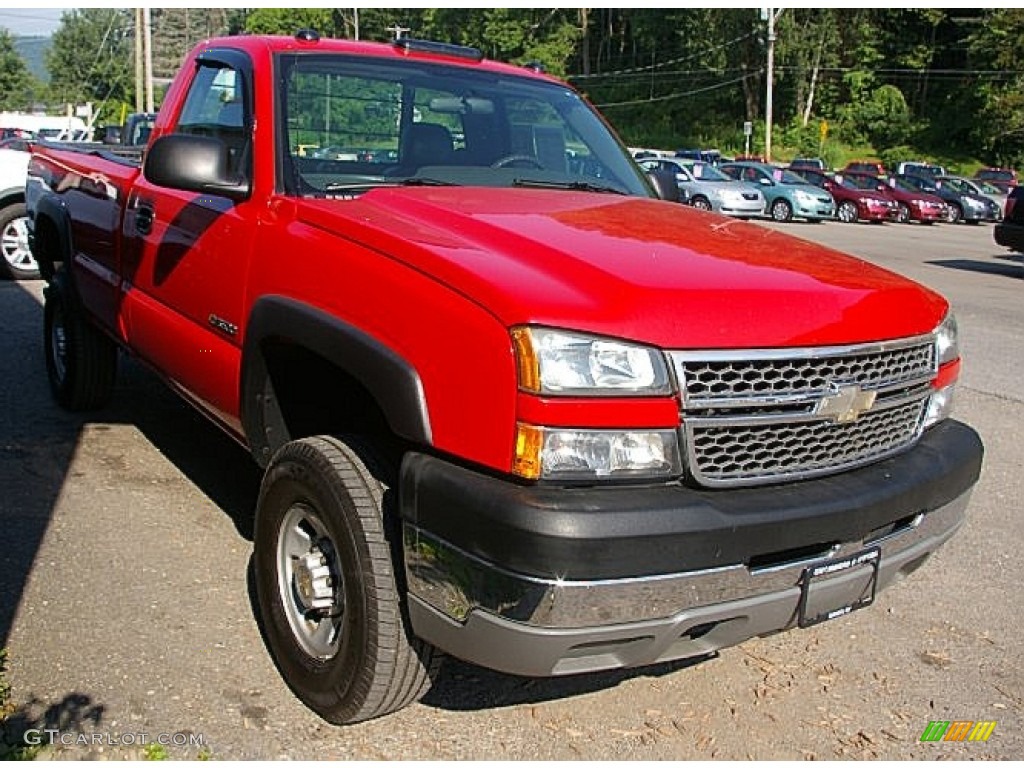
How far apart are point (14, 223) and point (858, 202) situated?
23679mm

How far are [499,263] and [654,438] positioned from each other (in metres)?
0.59

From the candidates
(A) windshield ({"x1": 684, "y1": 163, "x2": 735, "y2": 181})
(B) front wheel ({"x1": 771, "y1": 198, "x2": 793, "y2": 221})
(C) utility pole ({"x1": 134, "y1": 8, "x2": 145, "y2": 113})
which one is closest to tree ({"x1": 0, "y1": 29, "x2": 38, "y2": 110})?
(C) utility pole ({"x1": 134, "y1": 8, "x2": 145, "y2": 113})

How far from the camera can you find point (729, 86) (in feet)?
225

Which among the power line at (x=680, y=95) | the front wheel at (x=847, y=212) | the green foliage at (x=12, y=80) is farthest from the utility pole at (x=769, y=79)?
the green foliage at (x=12, y=80)

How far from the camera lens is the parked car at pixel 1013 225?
1497cm

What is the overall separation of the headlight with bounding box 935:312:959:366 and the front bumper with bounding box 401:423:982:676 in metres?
0.67

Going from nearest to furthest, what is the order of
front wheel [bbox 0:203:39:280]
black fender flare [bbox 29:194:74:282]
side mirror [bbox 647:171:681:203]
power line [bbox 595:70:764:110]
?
side mirror [bbox 647:171:681:203] → black fender flare [bbox 29:194:74:282] → front wheel [bbox 0:203:39:280] → power line [bbox 595:70:764:110]

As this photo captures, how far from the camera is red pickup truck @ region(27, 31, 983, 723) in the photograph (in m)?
2.46

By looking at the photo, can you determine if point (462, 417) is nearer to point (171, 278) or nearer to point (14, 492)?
point (171, 278)

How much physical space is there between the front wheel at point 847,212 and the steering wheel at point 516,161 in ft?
88.7

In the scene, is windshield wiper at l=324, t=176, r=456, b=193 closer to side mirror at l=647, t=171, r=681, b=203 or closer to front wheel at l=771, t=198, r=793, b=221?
side mirror at l=647, t=171, r=681, b=203

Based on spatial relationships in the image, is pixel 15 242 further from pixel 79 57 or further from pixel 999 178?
pixel 79 57

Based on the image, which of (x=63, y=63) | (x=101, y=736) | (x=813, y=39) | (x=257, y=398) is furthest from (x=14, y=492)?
(x=63, y=63)

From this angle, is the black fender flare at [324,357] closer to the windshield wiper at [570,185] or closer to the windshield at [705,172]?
the windshield wiper at [570,185]
